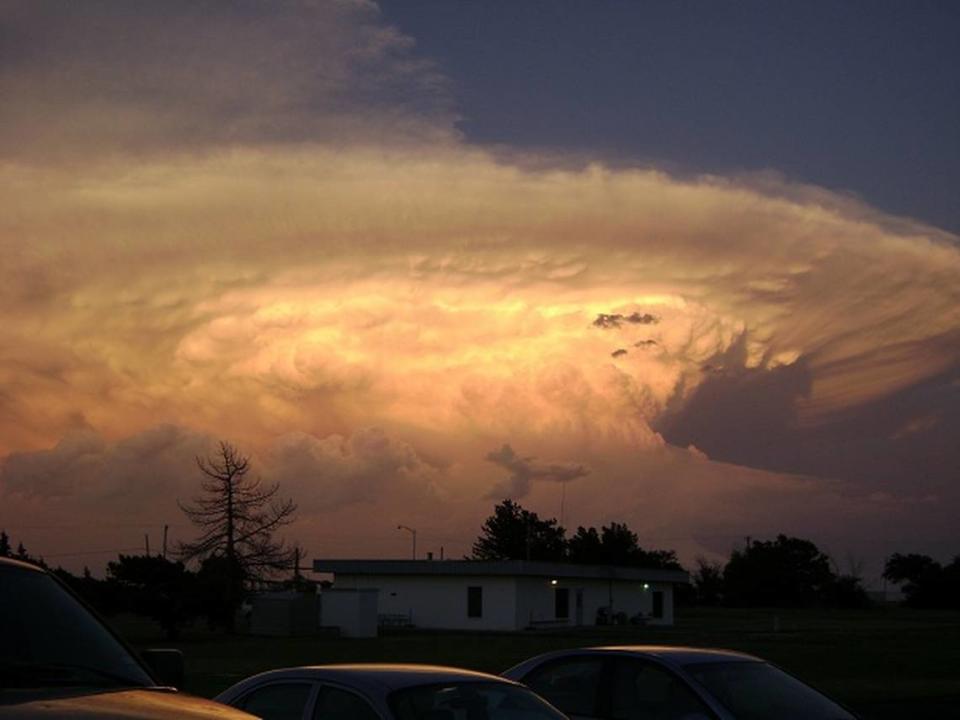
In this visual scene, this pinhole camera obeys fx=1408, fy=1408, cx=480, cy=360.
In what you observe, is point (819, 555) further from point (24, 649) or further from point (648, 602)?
point (24, 649)

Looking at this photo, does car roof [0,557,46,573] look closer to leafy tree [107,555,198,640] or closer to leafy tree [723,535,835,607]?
leafy tree [107,555,198,640]

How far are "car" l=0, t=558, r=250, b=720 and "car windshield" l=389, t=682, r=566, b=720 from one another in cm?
266

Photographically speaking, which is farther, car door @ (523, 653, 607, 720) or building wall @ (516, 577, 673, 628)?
building wall @ (516, 577, 673, 628)

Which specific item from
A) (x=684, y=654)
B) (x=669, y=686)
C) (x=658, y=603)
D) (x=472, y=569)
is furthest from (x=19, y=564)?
(x=658, y=603)

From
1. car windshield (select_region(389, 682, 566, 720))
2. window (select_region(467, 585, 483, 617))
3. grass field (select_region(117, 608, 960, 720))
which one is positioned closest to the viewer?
car windshield (select_region(389, 682, 566, 720))

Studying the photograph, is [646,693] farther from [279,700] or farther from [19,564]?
[19,564]

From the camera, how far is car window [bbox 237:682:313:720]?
358 inches

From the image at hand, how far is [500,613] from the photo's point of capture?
239 ft

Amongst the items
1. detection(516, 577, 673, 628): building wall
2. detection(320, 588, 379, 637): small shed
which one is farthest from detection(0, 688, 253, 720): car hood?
detection(516, 577, 673, 628): building wall

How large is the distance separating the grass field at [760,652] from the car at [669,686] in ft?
30.2

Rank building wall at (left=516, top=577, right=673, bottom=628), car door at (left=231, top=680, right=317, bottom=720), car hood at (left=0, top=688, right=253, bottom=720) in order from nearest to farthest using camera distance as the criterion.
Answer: car hood at (left=0, top=688, right=253, bottom=720), car door at (left=231, top=680, right=317, bottom=720), building wall at (left=516, top=577, right=673, bottom=628)

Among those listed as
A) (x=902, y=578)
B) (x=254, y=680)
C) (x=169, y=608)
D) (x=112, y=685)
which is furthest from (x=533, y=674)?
(x=902, y=578)

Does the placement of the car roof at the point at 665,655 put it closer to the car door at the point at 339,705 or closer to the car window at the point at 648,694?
the car window at the point at 648,694

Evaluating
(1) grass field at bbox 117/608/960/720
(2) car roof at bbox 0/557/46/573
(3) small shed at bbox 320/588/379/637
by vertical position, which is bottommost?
(1) grass field at bbox 117/608/960/720
